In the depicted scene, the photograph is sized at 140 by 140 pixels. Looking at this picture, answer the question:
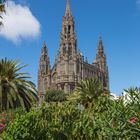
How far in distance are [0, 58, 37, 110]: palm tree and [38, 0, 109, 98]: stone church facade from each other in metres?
98.1

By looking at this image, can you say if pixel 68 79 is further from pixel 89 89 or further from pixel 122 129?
pixel 122 129

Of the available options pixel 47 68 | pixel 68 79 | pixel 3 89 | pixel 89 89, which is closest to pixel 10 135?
pixel 3 89

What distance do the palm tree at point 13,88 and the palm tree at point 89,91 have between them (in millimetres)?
13025

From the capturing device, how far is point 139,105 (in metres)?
15.2

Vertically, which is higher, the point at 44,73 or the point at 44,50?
the point at 44,50

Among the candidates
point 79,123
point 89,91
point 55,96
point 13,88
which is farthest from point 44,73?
point 79,123

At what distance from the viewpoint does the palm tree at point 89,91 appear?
4484cm

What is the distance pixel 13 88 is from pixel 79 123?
12547 mm

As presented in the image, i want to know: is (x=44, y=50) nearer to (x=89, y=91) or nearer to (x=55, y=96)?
(x=55, y=96)

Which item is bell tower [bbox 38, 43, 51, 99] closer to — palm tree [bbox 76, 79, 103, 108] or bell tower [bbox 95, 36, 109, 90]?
bell tower [bbox 95, 36, 109, 90]

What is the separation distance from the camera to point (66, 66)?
13300 centimetres

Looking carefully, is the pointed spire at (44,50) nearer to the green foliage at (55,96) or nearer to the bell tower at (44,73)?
the bell tower at (44,73)

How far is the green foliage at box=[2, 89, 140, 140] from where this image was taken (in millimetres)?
13906

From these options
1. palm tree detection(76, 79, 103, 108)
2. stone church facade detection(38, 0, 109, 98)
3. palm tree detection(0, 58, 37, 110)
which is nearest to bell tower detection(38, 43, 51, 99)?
stone church facade detection(38, 0, 109, 98)
